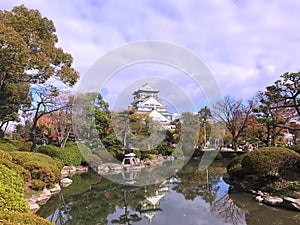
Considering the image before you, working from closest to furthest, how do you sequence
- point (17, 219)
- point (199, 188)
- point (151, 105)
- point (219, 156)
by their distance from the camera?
point (17, 219) < point (199, 188) < point (219, 156) < point (151, 105)

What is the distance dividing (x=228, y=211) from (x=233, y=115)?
1703 centimetres

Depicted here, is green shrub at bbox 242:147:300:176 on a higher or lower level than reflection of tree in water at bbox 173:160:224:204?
higher

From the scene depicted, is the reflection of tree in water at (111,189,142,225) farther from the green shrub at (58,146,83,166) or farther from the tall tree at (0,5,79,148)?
the green shrub at (58,146,83,166)

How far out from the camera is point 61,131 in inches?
617

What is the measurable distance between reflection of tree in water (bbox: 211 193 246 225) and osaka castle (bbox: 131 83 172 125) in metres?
13.3

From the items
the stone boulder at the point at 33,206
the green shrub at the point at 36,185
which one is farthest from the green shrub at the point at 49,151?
the stone boulder at the point at 33,206

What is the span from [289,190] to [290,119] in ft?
36.8

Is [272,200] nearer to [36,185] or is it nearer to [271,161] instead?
[271,161]

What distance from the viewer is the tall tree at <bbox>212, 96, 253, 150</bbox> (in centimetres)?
2086

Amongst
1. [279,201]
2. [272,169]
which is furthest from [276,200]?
[272,169]

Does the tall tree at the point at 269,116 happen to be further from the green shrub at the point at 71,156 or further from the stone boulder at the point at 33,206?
the green shrub at the point at 71,156

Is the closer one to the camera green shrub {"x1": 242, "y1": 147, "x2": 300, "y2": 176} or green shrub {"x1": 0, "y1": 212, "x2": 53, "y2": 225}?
green shrub {"x1": 0, "y1": 212, "x2": 53, "y2": 225}

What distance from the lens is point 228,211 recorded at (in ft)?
18.9

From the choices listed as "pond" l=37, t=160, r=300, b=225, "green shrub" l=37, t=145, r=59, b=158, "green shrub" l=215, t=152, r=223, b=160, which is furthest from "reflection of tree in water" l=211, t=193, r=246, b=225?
"green shrub" l=215, t=152, r=223, b=160
